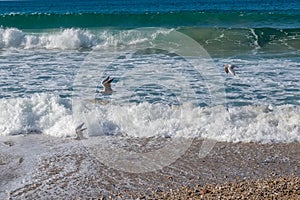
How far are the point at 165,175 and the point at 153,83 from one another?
539 centimetres

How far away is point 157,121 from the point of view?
889 centimetres

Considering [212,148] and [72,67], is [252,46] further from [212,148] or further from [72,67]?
[212,148]

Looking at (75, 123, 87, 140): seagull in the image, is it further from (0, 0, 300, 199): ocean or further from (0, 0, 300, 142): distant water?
(0, 0, 300, 142): distant water

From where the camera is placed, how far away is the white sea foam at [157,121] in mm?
8312

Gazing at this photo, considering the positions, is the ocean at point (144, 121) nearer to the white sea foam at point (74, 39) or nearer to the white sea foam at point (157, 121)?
the white sea foam at point (157, 121)

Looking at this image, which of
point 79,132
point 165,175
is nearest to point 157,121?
point 79,132

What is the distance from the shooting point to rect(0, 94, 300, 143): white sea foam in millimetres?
8312

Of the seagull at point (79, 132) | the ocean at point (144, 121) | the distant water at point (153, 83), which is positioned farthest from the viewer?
the distant water at point (153, 83)

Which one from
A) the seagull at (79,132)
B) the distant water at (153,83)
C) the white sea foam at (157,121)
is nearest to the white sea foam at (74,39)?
the distant water at (153,83)

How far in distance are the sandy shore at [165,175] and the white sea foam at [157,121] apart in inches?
18.7

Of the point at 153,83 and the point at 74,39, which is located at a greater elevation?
the point at 74,39

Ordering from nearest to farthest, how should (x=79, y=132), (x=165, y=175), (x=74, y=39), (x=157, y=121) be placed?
(x=165, y=175)
(x=79, y=132)
(x=157, y=121)
(x=74, y=39)

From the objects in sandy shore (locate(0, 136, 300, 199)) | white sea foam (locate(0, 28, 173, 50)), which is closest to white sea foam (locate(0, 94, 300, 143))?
sandy shore (locate(0, 136, 300, 199))

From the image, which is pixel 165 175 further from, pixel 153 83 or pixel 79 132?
pixel 153 83
